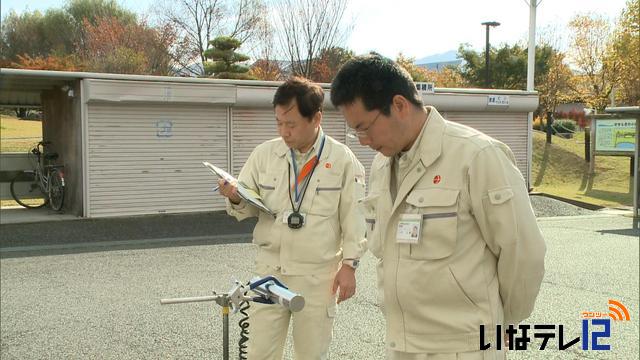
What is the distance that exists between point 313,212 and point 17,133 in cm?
2812

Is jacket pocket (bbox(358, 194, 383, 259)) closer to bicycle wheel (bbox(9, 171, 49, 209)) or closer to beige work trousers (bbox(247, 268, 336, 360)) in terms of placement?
beige work trousers (bbox(247, 268, 336, 360))

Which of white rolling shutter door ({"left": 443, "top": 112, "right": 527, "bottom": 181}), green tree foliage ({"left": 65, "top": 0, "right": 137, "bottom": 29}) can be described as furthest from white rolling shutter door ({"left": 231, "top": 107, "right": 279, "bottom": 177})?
green tree foliage ({"left": 65, "top": 0, "right": 137, "bottom": 29})

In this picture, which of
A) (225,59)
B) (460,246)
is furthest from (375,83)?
(225,59)

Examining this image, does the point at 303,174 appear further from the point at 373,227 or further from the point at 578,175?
the point at 578,175

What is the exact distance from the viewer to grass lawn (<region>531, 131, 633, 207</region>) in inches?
711

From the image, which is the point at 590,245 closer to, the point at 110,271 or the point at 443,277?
the point at 110,271

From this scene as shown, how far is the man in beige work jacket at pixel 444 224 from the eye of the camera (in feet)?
7.37

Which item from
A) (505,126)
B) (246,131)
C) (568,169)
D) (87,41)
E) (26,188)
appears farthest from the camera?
(87,41)

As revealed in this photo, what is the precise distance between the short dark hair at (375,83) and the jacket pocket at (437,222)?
33 centimetres

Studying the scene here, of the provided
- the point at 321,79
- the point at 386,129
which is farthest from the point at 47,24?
the point at 386,129

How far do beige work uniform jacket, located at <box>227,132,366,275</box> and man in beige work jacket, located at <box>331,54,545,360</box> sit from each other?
3.72ft

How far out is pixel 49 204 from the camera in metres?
15.1

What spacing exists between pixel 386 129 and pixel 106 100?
39.2ft

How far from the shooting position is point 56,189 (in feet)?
46.8
